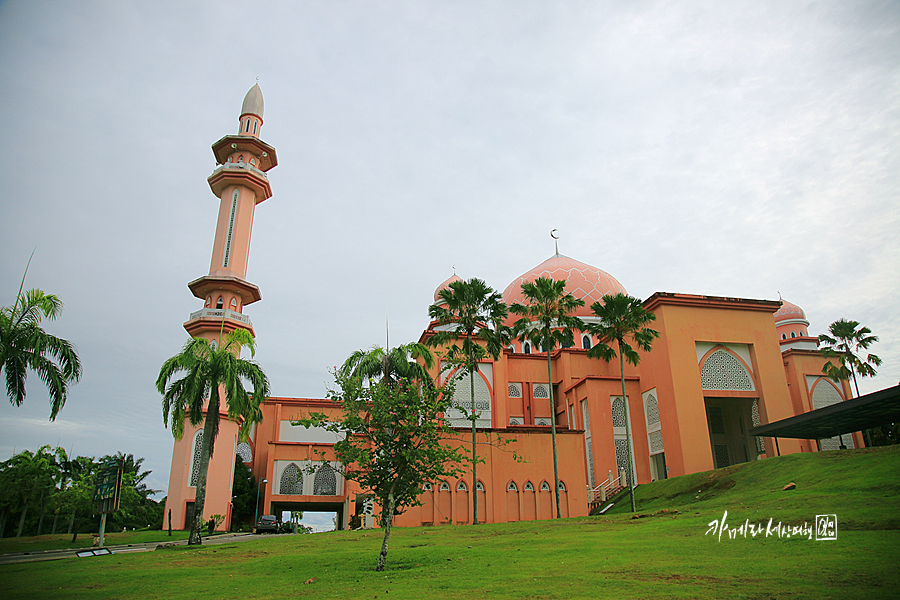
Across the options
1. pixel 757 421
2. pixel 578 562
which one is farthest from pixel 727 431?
pixel 578 562

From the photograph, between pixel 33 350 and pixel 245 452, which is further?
pixel 245 452

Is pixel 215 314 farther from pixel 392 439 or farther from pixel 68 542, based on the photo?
pixel 392 439

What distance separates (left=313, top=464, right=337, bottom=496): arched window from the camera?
112ft

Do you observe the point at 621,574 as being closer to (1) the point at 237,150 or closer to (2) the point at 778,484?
(2) the point at 778,484

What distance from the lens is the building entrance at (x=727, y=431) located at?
108 ft

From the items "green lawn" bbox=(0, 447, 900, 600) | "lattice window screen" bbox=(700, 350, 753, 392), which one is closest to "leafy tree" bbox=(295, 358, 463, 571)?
"green lawn" bbox=(0, 447, 900, 600)

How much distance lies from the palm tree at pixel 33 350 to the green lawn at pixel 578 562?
4301 millimetres

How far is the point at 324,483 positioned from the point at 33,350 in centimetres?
2156

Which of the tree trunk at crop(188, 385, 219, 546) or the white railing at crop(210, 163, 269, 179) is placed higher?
the white railing at crop(210, 163, 269, 179)

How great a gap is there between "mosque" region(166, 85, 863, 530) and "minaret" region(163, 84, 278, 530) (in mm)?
80

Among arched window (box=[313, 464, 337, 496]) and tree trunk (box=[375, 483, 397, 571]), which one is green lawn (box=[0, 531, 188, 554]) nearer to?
arched window (box=[313, 464, 337, 496])

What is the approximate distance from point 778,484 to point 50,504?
3702 cm

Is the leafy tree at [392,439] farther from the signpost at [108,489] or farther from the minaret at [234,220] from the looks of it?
the minaret at [234,220]

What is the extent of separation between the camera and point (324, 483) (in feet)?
113
